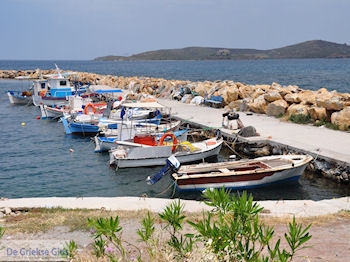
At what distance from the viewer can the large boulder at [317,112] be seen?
761 inches

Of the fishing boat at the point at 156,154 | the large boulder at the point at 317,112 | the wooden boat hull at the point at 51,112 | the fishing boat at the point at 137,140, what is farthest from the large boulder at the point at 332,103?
the wooden boat hull at the point at 51,112

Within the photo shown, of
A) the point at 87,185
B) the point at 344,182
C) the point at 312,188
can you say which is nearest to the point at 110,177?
the point at 87,185

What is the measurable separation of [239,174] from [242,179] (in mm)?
337

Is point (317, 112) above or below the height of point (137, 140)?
above

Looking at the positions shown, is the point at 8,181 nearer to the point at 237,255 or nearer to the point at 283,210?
the point at 283,210

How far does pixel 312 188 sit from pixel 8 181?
13.5 m

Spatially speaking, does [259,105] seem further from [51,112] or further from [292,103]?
[51,112]

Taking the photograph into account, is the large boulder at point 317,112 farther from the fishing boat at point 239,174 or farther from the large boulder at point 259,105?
the fishing boat at point 239,174

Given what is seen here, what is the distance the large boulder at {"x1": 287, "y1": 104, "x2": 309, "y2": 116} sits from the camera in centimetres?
2077

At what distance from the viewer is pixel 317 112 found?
19.6m

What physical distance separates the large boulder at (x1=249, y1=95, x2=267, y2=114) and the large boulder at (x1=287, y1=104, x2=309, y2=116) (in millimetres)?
2293

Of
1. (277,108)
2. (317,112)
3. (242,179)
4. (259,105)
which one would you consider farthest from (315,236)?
(259,105)

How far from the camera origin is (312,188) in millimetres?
13664

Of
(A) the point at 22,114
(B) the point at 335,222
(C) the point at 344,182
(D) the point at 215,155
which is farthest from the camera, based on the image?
(A) the point at 22,114
